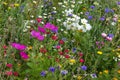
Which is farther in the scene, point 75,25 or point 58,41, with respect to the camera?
point 75,25

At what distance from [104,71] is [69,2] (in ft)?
5.20

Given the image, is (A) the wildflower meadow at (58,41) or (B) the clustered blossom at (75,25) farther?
(B) the clustered blossom at (75,25)

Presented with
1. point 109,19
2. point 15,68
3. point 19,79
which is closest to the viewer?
point 19,79

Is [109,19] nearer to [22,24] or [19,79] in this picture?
[22,24]

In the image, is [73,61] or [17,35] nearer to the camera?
[73,61]

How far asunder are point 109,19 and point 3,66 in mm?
1831

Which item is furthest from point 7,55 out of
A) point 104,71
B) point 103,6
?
point 103,6

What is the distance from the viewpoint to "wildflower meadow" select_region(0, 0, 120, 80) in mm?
2877

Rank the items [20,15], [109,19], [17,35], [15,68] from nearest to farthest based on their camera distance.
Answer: [15,68] < [17,35] < [20,15] < [109,19]

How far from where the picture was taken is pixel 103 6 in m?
4.77

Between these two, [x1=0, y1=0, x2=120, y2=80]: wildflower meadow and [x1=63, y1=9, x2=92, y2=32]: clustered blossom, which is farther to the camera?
[x1=63, y1=9, x2=92, y2=32]: clustered blossom

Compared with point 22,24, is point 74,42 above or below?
below

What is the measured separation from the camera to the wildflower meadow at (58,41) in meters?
2.88

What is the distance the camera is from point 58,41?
349 centimetres
